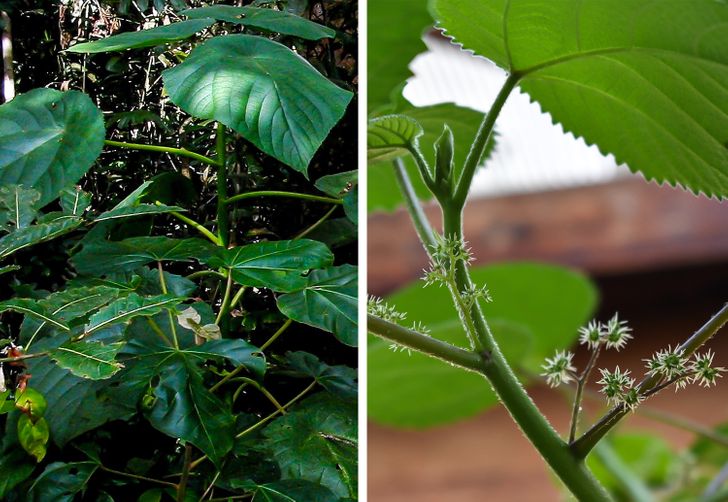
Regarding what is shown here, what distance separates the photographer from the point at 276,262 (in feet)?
1.67

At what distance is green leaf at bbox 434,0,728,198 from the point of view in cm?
25

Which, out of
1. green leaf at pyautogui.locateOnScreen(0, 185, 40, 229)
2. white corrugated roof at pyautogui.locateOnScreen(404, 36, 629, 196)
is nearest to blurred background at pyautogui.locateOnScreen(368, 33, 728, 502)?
white corrugated roof at pyautogui.locateOnScreen(404, 36, 629, 196)

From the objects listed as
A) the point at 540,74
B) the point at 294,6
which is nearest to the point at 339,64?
the point at 294,6

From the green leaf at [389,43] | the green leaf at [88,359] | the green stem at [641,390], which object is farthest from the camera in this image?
the green leaf at [88,359]

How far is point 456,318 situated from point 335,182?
0.82ft

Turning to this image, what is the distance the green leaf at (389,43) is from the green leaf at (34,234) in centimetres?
24

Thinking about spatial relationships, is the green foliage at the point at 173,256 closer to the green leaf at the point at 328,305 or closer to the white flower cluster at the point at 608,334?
the green leaf at the point at 328,305

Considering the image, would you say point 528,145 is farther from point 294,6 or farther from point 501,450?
point 294,6

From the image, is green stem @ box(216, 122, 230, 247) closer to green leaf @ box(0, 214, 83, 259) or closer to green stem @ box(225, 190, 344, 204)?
green stem @ box(225, 190, 344, 204)

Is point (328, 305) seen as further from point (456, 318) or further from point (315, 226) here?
point (456, 318)

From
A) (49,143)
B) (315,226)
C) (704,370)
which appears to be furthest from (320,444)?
(704,370)

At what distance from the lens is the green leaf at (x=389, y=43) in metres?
0.31

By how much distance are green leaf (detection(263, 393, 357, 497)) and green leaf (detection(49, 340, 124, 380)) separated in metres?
0.14

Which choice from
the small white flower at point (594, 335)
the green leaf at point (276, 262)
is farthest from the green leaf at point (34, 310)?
the small white flower at point (594, 335)
